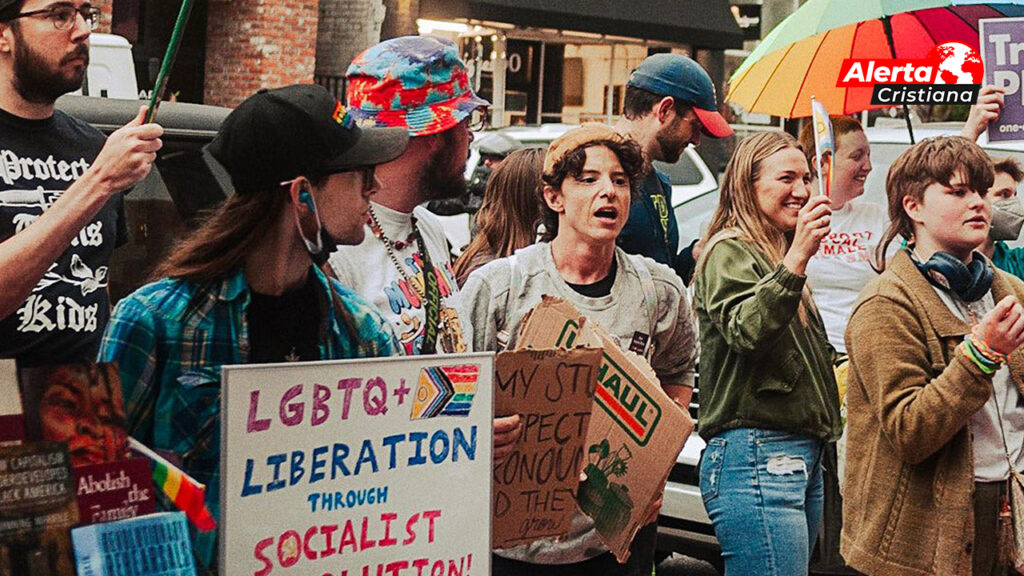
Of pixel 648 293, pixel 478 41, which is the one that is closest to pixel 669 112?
pixel 648 293

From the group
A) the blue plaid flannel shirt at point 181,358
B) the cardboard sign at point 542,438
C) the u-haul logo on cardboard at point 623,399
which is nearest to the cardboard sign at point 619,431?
the u-haul logo on cardboard at point 623,399

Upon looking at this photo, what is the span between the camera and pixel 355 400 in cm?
309

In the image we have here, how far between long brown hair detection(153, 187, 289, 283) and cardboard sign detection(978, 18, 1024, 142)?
373 cm

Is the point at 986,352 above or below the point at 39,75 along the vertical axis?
below

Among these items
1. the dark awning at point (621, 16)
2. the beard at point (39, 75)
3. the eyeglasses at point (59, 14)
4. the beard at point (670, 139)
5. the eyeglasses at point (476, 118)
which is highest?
the dark awning at point (621, 16)

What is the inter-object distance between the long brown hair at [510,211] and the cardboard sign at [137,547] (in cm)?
333

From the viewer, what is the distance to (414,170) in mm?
4113

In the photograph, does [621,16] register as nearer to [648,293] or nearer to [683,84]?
[683,84]

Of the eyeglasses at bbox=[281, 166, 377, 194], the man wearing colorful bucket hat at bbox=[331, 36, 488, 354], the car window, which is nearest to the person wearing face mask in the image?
the man wearing colorful bucket hat at bbox=[331, 36, 488, 354]

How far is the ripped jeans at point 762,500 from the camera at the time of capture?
4988 mm

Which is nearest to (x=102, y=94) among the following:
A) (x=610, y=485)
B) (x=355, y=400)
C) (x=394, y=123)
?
(x=394, y=123)

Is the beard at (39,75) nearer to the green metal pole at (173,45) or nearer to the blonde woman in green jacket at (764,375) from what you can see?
the green metal pole at (173,45)

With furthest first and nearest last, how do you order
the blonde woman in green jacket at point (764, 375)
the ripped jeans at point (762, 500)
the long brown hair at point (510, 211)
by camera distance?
the long brown hair at point (510, 211) < the ripped jeans at point (762, 500) < the blonde woman in green jacket at point (764, 375)

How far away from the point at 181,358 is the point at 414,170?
3.98 ft
